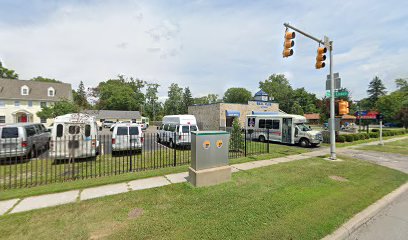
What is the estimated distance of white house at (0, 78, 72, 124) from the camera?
116 ft

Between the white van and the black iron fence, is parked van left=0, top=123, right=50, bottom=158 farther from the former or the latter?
the white van

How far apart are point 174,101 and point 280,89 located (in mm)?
42399

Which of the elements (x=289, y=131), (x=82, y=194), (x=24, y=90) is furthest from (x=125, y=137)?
(x=24, y=90)

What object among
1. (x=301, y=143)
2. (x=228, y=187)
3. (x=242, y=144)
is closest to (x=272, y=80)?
(x=301, y=143)

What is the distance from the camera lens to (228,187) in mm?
5727

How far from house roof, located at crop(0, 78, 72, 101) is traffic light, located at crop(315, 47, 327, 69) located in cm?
4431

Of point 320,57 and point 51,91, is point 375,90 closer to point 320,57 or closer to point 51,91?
point 320,57

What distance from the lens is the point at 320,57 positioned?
27.8ft

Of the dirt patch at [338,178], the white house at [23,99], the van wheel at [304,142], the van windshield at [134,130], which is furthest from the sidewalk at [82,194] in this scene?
the white house at [23,99]

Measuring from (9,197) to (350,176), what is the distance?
11053mm

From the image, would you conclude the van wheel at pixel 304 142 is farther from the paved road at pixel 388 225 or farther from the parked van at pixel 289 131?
the paved road at pixel 388 225

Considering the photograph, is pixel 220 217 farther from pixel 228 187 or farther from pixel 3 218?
pixel 3 218

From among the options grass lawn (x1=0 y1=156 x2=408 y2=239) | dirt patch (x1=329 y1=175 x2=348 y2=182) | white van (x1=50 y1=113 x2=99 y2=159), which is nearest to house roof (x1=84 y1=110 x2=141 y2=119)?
white van (x1=50 y1=113 x2=99 y2=159)

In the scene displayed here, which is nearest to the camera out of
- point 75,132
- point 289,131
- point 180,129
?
A: point 75,132
